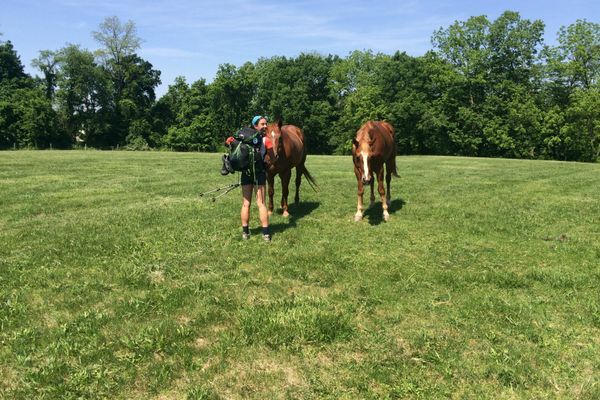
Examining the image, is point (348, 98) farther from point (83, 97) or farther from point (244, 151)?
point (244, 151)

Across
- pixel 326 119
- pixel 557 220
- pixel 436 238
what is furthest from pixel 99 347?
pixel 326 119

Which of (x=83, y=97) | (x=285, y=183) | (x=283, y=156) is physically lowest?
(x=285, y=183)

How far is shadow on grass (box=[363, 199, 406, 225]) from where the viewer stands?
10.0 meters

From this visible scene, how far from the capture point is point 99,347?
421 centimetres

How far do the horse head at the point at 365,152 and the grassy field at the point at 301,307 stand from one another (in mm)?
1152

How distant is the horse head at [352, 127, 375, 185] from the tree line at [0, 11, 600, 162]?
50.5 m

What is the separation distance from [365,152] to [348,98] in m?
61.1

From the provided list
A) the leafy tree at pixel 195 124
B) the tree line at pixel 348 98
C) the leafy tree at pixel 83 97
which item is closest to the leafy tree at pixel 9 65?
the tree line at pixel 348 98

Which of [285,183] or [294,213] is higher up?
[285,183]

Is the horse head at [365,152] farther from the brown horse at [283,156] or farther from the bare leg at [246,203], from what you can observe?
the bare leg at [246,203]

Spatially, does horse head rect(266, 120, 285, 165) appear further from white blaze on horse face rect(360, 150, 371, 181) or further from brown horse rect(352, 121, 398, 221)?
white blaze on horse face rect(360, 150, 371, 181)

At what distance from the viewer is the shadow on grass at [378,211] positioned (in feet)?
32.8

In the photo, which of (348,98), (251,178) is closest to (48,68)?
(348,98)

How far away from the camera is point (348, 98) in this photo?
68062mm
